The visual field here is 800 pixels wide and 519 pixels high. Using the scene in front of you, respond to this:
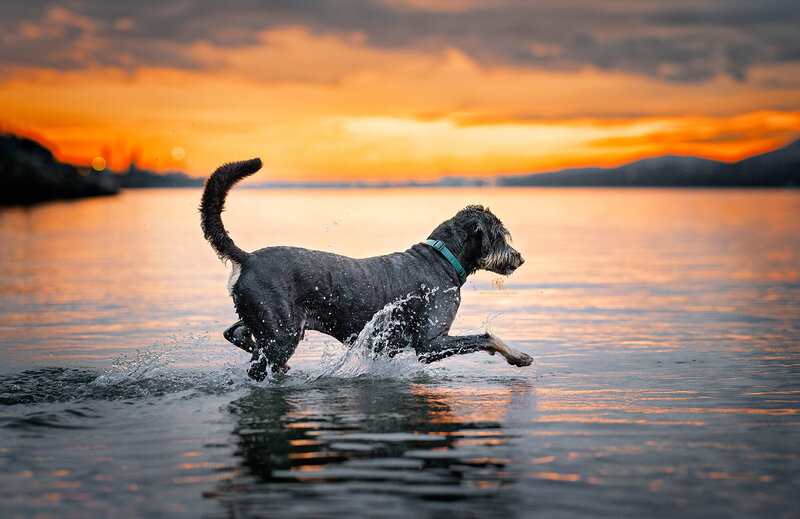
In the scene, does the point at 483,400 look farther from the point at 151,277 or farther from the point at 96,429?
the point at 151,277

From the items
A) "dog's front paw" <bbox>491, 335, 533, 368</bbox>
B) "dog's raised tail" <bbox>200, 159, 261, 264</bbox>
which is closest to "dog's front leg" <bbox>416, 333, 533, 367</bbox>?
"dog's front paw" <bbox>491, 335, 533, 368</bbox>

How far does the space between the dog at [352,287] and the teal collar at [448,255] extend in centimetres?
1

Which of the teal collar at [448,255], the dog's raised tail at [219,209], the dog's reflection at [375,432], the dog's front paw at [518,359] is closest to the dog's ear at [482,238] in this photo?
the teal collar at [448,255]

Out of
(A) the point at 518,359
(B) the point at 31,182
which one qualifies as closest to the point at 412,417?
(A) the point at 518,359

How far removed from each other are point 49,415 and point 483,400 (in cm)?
405

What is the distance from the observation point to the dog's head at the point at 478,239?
31.1 ft

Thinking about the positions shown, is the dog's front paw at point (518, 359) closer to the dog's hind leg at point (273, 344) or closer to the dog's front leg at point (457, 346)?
the dog's front leg at point (457, 346)

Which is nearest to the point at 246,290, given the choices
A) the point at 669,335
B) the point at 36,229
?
the point at 669,335

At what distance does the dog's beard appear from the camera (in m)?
9.51

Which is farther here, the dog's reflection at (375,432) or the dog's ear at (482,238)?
the dog's ear at (482,238)

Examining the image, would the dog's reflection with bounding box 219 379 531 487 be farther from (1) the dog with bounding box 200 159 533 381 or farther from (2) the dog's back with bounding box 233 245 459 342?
(2) the dog's back with bounding box 233 245 459 342

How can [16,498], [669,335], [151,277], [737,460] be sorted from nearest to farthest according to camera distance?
[16,498]
[737,460]
[669,335]
[151,277]

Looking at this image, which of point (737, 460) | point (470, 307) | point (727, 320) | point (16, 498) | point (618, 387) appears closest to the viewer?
point (16, 498)

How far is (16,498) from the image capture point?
5230mm
